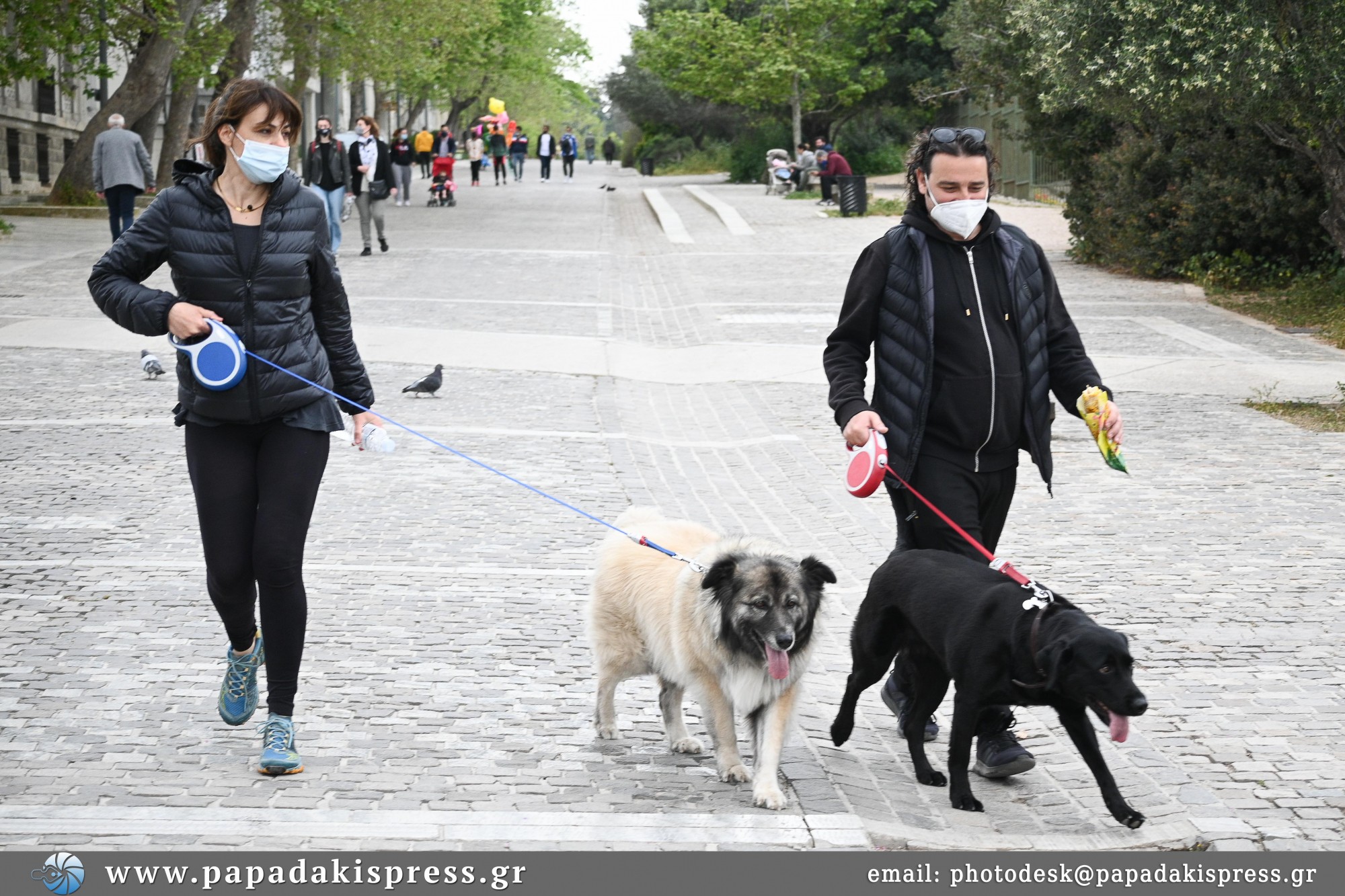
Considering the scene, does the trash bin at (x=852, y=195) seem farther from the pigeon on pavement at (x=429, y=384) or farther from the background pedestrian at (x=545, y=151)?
the background pedestrian at (x=545, y=151)

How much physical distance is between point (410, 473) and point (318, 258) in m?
5.12

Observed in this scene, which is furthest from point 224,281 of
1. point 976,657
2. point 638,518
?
point 976,657

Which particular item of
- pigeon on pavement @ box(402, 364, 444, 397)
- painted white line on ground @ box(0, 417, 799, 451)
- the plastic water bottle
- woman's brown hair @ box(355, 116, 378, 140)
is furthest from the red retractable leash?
woman's brown hair @ box(355, 116, 378, 140)

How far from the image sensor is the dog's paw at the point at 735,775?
485 cm

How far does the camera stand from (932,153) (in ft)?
15.9

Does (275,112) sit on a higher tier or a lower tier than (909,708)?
Answer: higher

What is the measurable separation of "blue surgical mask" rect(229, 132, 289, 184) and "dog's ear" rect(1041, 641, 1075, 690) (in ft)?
8.84

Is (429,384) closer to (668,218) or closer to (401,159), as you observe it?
(668,218)

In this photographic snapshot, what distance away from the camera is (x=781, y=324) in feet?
56.9

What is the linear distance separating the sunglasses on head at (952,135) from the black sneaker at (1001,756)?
1988 millimetres

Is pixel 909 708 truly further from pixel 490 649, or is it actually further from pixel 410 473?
pixel 410 473

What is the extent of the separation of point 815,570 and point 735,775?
74 cm

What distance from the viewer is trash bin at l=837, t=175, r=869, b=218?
3353cm
